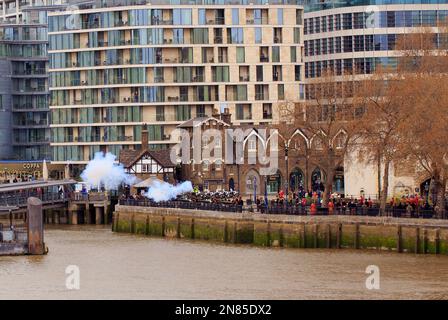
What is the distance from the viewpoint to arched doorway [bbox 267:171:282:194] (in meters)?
152

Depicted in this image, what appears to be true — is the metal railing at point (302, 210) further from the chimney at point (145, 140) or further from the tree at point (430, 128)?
the chimney at point (145, 140)

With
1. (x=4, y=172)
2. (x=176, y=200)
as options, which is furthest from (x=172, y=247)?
(x=4, y=172)

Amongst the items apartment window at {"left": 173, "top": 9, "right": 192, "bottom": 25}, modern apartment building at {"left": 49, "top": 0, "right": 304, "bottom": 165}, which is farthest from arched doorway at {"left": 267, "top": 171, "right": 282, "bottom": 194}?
apartment window at {"left": 173, "top": 9, "right": 192, "bottom": 25}

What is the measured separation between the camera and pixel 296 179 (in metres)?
151

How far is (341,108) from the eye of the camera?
129 meters

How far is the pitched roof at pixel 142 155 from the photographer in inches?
6014

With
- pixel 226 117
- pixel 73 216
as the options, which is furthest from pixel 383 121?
pixel 226 117

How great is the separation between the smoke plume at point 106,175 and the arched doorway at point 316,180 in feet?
53.2

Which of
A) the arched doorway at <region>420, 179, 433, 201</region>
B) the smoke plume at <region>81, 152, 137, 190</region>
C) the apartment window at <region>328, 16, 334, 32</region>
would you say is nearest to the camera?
the arched doorway at <region>420, 179, 433, 201</region>

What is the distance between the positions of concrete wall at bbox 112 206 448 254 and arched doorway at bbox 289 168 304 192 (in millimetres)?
28397

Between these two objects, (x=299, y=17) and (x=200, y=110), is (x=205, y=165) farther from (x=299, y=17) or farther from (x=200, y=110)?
(x=299, y=17)

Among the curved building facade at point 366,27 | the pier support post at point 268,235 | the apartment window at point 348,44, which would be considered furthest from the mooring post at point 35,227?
the apartment window at point 348,44

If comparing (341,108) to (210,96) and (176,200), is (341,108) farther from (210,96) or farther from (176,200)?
(210,96)

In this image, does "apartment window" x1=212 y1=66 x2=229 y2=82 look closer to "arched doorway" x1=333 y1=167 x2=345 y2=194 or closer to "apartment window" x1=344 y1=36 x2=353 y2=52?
"apartment window" x1=344 y1=36 x2=353 y2=52
